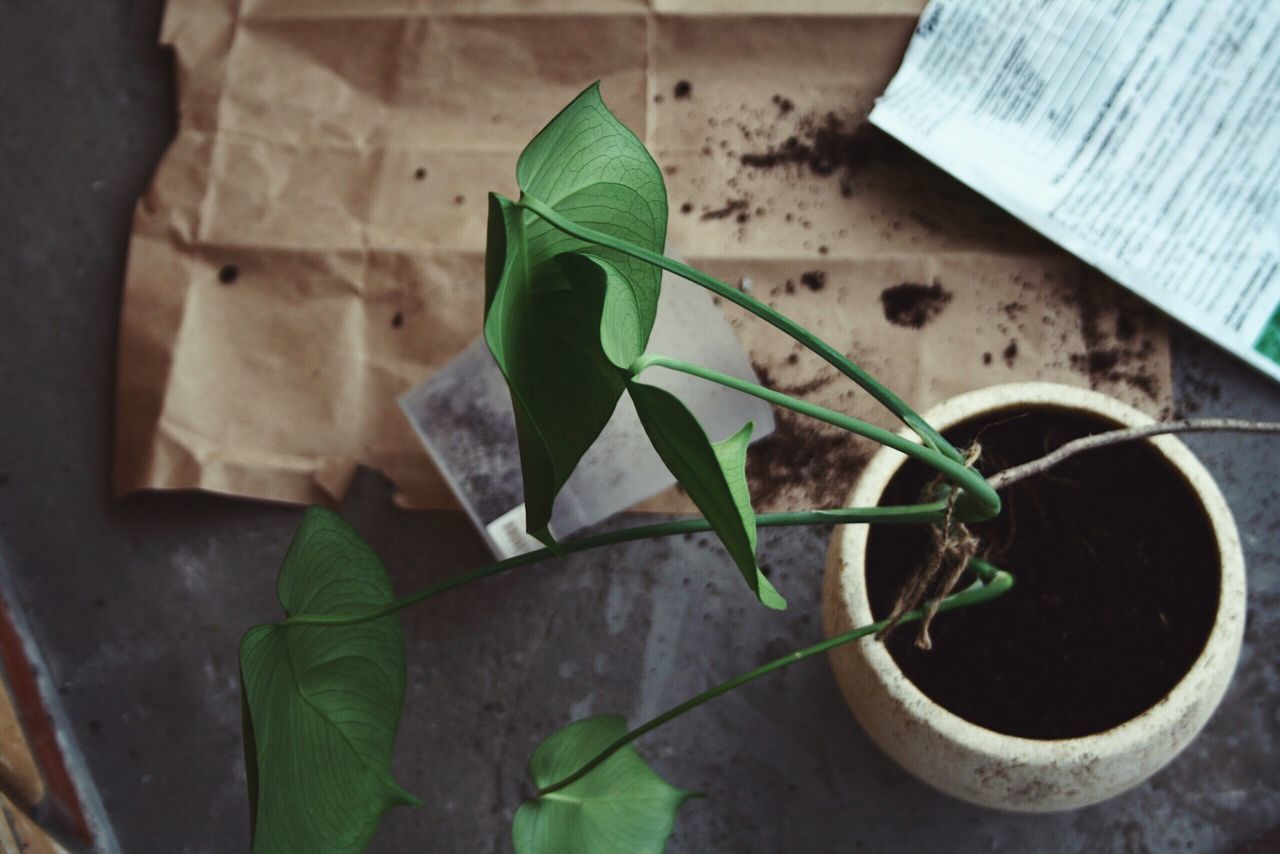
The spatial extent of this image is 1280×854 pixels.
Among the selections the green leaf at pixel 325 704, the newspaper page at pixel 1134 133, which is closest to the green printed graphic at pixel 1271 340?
the newspaper page at pixel 1134 133

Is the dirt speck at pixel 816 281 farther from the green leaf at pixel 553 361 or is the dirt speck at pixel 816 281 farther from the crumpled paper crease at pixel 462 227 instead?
the green leaf at pixel 553 361

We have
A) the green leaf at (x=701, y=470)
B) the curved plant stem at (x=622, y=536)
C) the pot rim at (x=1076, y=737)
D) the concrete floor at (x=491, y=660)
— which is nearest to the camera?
the green leaf at (x=701, y=470)

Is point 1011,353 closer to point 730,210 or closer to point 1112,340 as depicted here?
point 1112,340

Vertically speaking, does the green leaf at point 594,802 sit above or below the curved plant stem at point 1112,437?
below

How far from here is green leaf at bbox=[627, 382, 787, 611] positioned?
0.38 meters

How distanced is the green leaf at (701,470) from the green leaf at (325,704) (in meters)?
0.18

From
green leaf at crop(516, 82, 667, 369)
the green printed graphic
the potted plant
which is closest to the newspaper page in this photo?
the green printed graphic

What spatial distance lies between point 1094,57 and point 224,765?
0.92 m

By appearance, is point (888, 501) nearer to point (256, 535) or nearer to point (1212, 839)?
point (1212, 839)

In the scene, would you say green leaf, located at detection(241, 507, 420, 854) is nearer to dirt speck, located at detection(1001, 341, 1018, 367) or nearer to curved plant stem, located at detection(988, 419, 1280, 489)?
curved plant stem, located at detection(988, 419, 1280, 489)

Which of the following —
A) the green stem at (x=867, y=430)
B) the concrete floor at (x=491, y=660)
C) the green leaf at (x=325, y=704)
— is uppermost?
the green stem at (x=867, y=430)

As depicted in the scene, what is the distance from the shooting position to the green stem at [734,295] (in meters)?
0.42

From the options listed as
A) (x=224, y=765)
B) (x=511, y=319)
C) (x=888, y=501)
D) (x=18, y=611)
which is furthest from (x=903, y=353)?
(x=18, y=611)

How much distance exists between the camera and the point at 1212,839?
835mm
